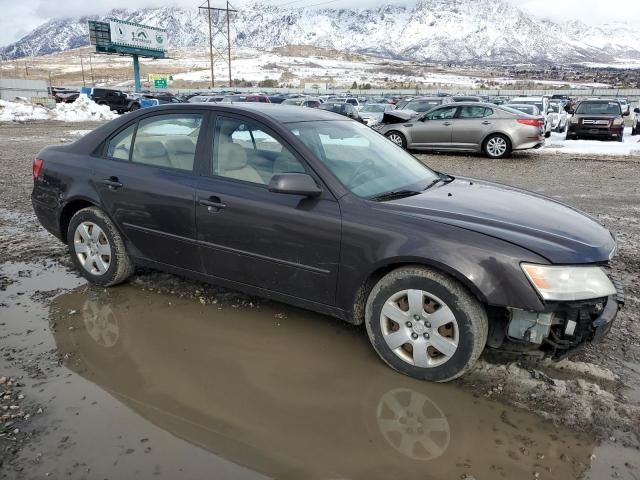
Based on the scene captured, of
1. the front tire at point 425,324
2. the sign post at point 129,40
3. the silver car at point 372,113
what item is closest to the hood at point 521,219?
the front tire at point 425,324

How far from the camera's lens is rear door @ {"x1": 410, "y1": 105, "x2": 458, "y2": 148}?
552 inches

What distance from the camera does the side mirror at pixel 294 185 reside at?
3.18 m

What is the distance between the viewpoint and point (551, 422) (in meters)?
2.77

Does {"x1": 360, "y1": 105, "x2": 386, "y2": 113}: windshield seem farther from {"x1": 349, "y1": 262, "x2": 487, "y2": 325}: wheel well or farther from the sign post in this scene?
the sign post

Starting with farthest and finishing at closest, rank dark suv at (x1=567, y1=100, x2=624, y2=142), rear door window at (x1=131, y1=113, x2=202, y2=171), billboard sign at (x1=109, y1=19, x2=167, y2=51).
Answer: billboard sign at (x1=109, y1=19, x2=167, y2=51) → dark suv at (x1=567, y1=100, x2=624, y2=142) → rear door window at (x1=131, y1=113, x2=202, y2=171)

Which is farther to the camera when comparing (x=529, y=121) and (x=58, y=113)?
(x=58, y=113)

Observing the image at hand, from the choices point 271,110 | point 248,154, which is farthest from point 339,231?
point 271,110

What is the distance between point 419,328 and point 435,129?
11.9 metres

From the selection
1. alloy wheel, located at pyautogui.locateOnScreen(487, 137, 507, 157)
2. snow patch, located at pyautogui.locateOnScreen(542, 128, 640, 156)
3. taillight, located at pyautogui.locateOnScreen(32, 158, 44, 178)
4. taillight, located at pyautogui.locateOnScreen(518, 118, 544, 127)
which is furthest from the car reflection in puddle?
snow patch, located at pyautogui.locateOnScreen(542, 128, 640, 156)

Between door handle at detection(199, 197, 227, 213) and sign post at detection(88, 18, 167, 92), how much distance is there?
56.8m

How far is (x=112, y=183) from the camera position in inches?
164

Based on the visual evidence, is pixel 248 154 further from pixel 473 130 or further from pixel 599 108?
pixel 599 108

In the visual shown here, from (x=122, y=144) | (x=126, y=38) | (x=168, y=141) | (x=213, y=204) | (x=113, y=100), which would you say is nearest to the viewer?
(x=213, y=204)

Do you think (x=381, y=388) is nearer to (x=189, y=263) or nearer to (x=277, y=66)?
(x=189, y=263)
